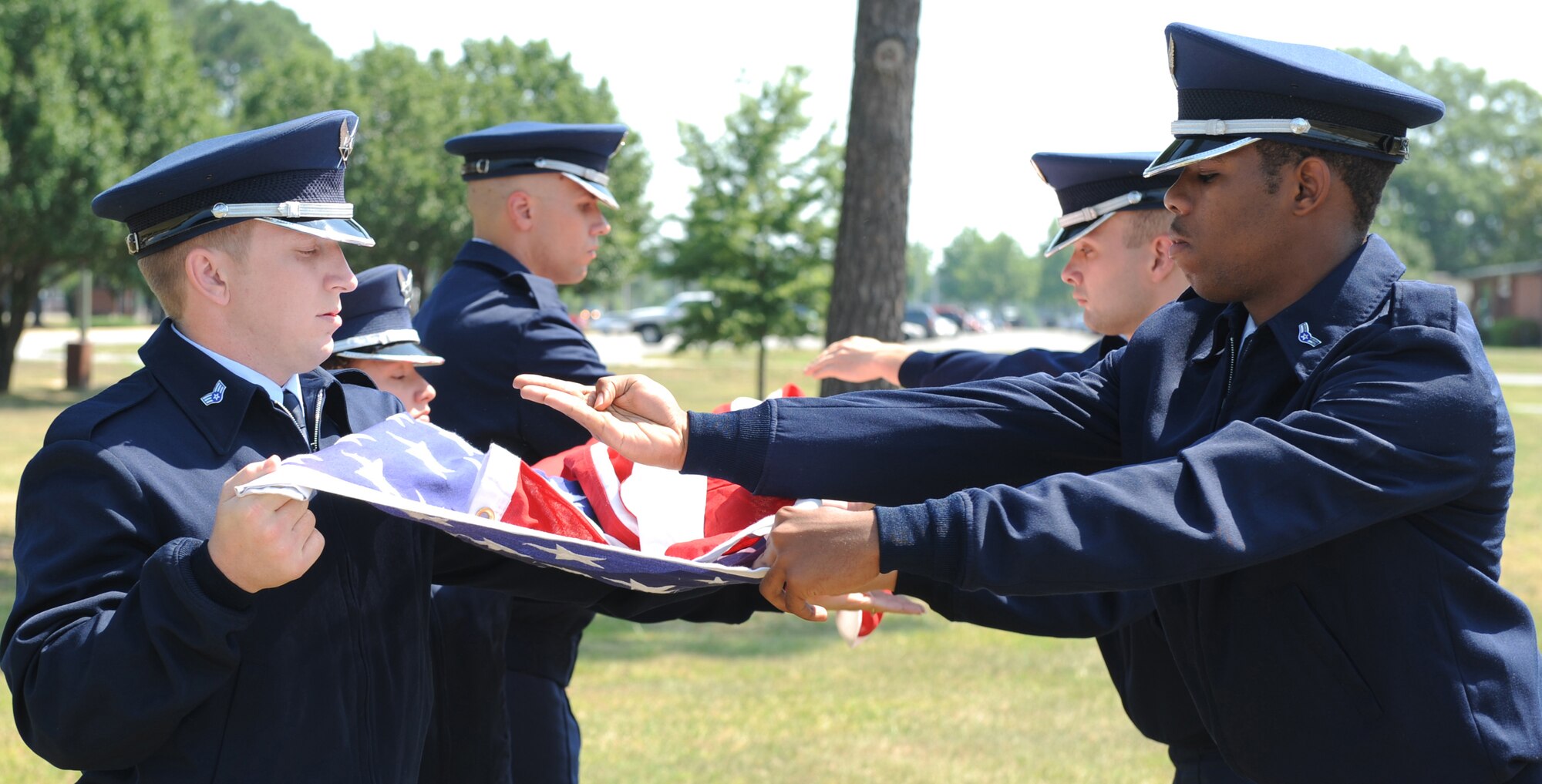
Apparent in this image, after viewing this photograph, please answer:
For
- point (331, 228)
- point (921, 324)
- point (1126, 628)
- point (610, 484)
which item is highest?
point (331, 228)

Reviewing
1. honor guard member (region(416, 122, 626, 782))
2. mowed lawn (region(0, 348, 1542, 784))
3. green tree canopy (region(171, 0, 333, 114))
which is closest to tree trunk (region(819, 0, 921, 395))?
mowed lawn (region(0, 348, 1542, 784))

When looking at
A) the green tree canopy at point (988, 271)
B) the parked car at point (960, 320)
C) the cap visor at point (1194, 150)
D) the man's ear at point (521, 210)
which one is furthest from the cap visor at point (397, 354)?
the green tree canopy at point (988, 271)

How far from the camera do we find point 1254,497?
227cm

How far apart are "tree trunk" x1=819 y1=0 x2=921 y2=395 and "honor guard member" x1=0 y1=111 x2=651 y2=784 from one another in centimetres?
546

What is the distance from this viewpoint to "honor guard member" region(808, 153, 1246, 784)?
3.28 metres

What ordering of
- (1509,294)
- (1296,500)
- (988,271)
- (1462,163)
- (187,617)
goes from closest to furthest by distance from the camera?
(187,617) < (1296,500) < (1509,294) < (1462,163) < (988,271)

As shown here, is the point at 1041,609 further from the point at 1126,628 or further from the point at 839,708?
the point at 839,708

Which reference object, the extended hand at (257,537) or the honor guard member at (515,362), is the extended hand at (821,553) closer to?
the extended hand at (257,537)

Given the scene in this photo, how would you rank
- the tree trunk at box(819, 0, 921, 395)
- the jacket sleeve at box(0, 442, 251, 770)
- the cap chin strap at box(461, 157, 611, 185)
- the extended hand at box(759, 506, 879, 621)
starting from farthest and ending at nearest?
the tree trunk at box(819, 0, 921, 395) → the cap chin strap at box(461, 157, 611, 185) → the extended hand at box(759, 506, 879, 621) → the jacket sleeve at box(0, 442, 251, 770)

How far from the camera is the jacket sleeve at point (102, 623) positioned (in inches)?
83.7

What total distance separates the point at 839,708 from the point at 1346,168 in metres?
5.37

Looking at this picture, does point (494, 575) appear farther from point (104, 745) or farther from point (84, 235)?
point (84, 235)

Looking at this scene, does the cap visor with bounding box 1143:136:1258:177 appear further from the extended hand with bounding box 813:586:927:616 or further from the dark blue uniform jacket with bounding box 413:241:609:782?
the dark blue uniform jacket with bounding box 413:241:609:782

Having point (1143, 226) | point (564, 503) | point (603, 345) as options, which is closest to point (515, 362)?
point (564, 503)
